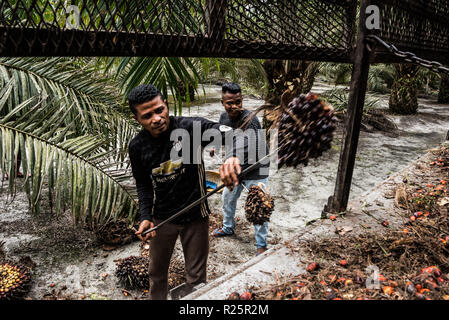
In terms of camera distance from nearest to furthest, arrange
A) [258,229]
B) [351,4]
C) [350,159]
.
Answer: [351,4] < [350,159] < [258,229]

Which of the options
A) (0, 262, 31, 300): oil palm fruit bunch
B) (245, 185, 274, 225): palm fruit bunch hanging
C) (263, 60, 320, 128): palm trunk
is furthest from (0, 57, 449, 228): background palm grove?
(263, 60, 320, 128): palm trunk

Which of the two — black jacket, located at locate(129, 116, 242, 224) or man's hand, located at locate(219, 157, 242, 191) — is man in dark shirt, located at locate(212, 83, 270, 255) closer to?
black jacket, located at locate(129, 116, 242, 224)

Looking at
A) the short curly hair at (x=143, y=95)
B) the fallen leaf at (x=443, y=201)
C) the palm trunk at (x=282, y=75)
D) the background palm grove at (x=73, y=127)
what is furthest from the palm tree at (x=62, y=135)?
the palm trunk at (x=282, y=75)

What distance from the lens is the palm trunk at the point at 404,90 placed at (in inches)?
392

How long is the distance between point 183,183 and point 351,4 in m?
1.80

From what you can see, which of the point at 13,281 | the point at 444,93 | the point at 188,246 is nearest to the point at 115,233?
the point at 13,281

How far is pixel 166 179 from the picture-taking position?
2.07m

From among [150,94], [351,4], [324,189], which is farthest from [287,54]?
[324,189]

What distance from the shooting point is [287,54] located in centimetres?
201

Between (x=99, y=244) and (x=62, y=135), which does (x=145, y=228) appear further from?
(x=99, y=244)

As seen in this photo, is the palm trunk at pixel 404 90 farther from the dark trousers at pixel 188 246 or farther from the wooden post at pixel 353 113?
the dark trousers at pixel 188 246

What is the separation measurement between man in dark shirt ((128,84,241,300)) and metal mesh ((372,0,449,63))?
154 centimetres
